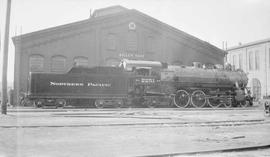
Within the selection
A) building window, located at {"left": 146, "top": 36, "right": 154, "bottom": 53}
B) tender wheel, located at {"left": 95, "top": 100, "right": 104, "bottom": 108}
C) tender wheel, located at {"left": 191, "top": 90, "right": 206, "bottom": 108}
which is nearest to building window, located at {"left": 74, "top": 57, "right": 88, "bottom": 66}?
building window, located at {"left": 146, "top": 36, "right": 154, "bottom": 53}

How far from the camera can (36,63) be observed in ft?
88.7

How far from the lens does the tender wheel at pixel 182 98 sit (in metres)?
21.4

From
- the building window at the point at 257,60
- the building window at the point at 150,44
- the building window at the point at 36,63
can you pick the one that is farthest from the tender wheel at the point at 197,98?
the building window at the point at 257,60

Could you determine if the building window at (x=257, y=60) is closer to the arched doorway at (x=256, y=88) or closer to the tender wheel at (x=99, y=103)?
the arched doorway at (x=256, y=88)

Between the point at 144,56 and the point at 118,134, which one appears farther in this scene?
the point at 144,56

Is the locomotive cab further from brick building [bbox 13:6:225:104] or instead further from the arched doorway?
the arched doorway

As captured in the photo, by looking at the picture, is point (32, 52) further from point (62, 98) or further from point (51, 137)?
point (51, 137)

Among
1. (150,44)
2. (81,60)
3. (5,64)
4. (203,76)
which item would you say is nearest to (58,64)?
(81,60)

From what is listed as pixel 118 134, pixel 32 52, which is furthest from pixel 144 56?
pixel 118 134

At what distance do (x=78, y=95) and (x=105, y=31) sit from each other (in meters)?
11.7

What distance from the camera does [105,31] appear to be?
29562 mm

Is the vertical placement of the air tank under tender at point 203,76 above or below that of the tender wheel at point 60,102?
above

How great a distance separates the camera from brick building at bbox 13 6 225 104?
1064 inches

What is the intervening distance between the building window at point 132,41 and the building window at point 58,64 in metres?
6.43
